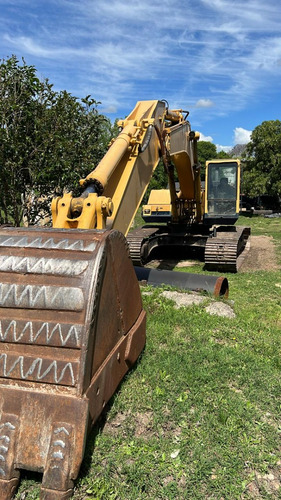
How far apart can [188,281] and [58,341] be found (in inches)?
150

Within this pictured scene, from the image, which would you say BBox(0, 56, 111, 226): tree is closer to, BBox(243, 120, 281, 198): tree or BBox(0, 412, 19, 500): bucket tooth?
BBox(0, 412, 19, 500): bucket tooth

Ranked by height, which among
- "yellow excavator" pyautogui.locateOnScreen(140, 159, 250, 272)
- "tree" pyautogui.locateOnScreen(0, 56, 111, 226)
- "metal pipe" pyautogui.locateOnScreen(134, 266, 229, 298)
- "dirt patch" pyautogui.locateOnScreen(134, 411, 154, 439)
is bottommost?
"dirt patch" pyautogui.locateOnScreen(134, 411, 154, 439)

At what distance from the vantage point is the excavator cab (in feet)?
33.3

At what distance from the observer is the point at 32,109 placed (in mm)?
6449

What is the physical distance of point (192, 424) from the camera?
2809 mm

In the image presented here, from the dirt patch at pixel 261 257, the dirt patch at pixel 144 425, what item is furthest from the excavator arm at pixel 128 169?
the dirt patch at pixel 261 257

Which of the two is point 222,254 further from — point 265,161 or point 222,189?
point 265,161

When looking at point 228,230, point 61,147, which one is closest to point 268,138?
point 228,230

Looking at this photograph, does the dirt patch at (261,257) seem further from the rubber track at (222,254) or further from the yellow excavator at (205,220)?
the rubber track at (222,254)

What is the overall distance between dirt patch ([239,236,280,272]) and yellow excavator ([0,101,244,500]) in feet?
21.5

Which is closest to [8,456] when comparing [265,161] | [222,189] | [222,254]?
[222,254]

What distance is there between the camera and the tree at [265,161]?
82.9ft

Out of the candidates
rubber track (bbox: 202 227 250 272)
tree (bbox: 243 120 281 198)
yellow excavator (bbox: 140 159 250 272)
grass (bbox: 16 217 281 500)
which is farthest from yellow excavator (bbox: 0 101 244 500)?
tree (bbox: 243 120 281 198)

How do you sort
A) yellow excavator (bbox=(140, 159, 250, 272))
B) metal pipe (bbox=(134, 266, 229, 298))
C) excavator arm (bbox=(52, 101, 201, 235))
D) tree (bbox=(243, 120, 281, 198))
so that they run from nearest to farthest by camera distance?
excavator arm (bbox=(52, 101, 201, 235)) < metal pipe (bbox=(134, 266, 229, 298)) < yellow excavator (bbox=(140, 159, 250, 272)) < tree (bbox=(243, 120, 281, 198))
